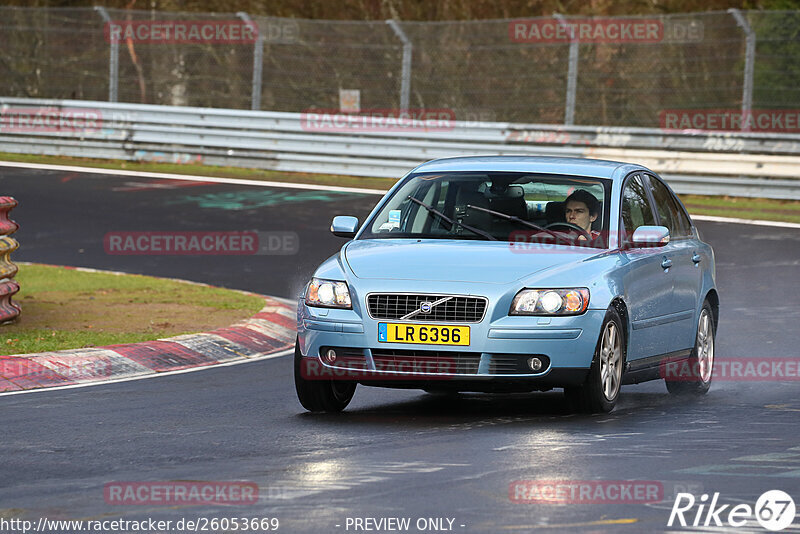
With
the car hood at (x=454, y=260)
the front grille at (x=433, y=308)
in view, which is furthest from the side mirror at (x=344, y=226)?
the front grille at (x=433, y=308)

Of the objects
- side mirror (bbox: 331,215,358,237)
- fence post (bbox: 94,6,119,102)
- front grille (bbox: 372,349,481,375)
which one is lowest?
front grille (bbox: 372,349,481,375)

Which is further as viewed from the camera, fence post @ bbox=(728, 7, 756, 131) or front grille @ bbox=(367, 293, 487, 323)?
fence post @ bbox=(728, 7, 756, 131)

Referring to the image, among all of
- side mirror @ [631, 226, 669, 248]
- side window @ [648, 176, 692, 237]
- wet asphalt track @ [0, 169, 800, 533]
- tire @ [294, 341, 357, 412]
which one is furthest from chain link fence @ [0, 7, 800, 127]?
tire @ [294, 341, 357, 412]

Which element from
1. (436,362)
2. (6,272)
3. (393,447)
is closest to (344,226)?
(436,362)

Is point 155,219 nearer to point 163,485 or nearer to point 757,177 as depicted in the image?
point 757,177

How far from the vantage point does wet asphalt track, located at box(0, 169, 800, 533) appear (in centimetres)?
634

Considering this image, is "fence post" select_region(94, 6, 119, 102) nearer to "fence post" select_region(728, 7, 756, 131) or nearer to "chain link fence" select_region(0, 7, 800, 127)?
"chain link fence" select_region(0, 7, 800, 127)

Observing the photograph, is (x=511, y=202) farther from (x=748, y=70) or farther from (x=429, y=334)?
(x=748, y=70)

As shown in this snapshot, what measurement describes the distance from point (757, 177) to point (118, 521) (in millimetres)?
19176

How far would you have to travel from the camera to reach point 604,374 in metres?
8.97

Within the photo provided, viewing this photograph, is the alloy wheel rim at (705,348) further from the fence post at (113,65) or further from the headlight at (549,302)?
the fence post at (113,65)

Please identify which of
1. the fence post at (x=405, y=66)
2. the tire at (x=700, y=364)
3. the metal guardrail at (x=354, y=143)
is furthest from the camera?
the fence post at (x=405, y=66)

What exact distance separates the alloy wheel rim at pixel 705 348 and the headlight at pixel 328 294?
2913 mm

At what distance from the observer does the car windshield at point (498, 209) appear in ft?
31.3
